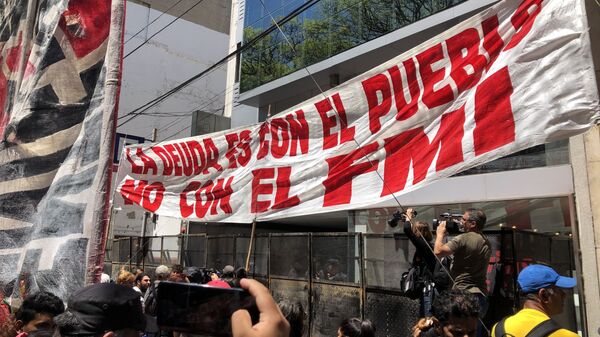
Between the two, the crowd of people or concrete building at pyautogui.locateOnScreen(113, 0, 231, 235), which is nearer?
the crowd of people

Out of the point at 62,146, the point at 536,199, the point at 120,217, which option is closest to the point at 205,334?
the point at 62,146

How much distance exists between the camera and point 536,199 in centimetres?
869

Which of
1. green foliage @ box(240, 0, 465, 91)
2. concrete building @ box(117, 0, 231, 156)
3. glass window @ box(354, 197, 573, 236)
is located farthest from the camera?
concrete building @ box(117, 0, 231, 156)

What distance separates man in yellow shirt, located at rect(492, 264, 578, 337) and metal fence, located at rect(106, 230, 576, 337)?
2247 mm

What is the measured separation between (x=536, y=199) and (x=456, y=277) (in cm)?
528

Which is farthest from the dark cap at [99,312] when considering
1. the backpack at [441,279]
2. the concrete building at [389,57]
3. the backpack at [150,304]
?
the backpack at [150,304]

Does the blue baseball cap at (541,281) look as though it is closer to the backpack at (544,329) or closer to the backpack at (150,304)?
the backpack at (544,329)

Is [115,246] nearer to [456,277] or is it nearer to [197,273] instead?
[197,273]

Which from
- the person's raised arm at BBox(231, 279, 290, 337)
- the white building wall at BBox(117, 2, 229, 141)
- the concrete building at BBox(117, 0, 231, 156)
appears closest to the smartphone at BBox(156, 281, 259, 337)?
Result: the person's raised arm at BBox(231, 279, 290, 337)

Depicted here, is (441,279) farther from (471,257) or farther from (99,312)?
(99,312)

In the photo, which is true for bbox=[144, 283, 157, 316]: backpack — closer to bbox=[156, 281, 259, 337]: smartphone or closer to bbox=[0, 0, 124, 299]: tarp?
bbox=[0, 0, 124, 299]: tarp

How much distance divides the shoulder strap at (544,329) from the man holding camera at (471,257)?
5.05ft

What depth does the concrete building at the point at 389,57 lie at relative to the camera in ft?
20.4

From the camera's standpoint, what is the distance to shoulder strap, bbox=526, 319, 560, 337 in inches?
95.3
